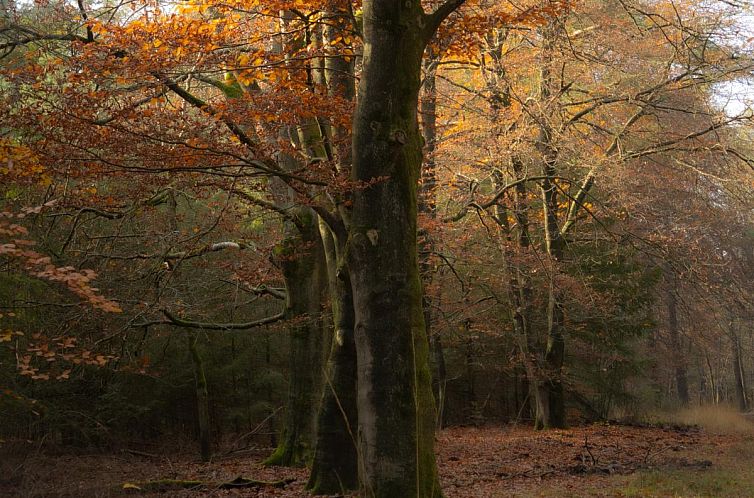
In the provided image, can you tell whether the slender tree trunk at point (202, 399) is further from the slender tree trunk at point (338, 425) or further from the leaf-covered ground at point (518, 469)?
the slender tree trunk at point (338, 425)

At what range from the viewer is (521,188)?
703 inches

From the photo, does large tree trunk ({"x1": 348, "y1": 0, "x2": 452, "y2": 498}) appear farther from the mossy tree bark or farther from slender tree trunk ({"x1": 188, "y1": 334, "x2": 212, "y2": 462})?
slender tree trunk ({"x1": 188, "y1": 334, "x2": 212, "y2": 462})

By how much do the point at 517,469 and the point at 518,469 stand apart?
16mm

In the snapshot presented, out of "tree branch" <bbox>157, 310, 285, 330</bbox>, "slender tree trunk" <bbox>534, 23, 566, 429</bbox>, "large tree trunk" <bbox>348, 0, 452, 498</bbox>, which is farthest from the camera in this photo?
"slender tree trunk" <bbox>534, 23, 566, 429</bbox>

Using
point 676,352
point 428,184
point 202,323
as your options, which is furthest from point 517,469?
point 676,352

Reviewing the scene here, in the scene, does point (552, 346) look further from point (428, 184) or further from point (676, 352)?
point (676, 352)

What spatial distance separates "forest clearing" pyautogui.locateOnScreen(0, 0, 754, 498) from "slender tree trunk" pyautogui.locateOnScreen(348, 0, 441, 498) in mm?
27

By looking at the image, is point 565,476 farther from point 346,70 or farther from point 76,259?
point 76,259

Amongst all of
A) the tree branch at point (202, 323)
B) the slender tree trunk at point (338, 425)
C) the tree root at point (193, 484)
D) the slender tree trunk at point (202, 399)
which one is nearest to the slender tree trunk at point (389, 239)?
the slender tree trunk at point (338, 425)

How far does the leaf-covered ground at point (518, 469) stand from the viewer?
8.47 meters

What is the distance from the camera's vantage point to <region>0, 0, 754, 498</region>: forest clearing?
21.0 feet

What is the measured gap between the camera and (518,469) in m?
10.8

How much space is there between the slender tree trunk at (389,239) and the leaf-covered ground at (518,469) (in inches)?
106

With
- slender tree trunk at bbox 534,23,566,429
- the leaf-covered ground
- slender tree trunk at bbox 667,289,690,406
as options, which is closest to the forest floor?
the leaf-covered ground
